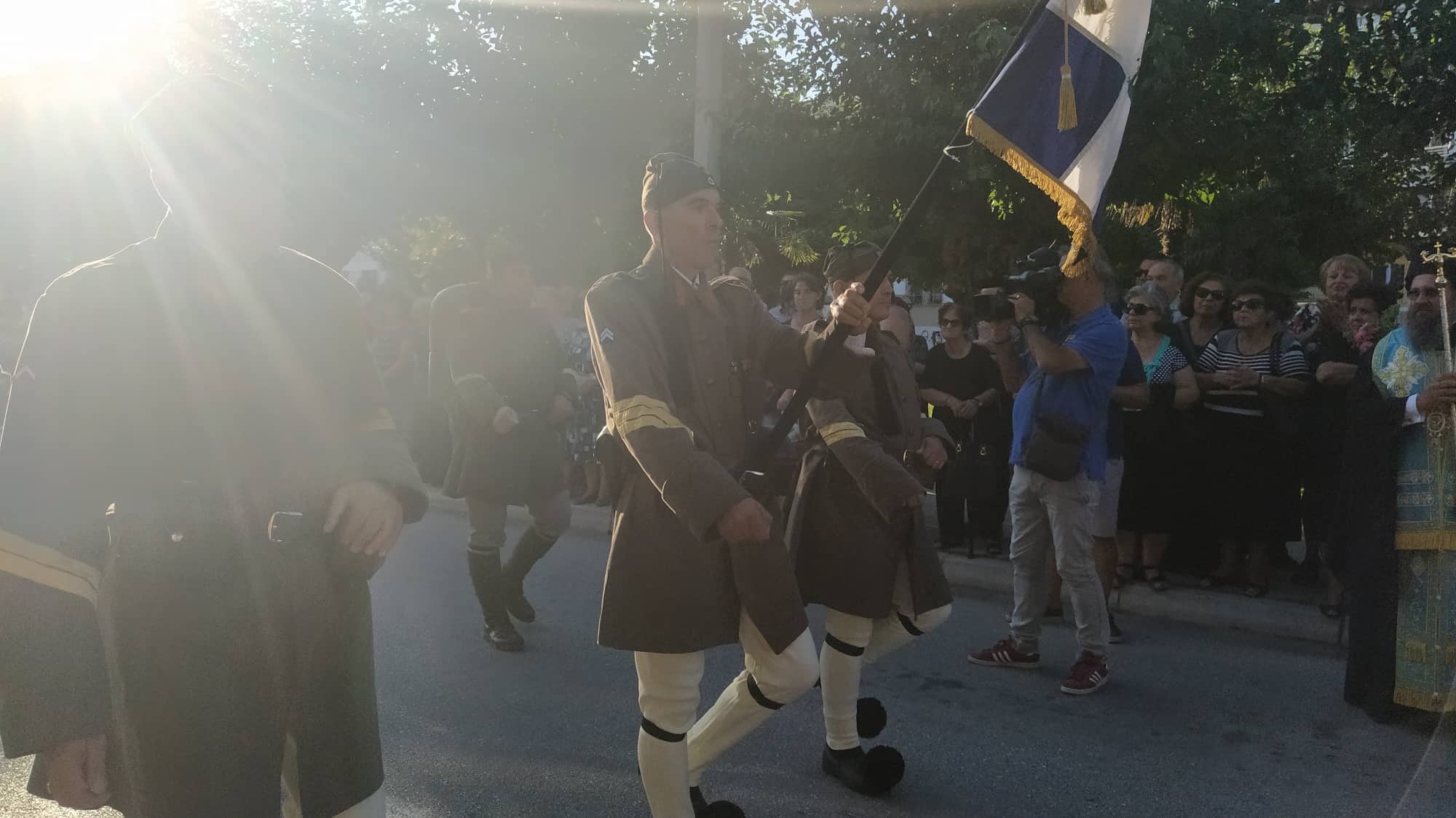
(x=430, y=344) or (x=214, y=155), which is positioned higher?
(x=214, y=155)

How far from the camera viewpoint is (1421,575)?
4496 millimetres

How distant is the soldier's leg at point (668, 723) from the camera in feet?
9.88

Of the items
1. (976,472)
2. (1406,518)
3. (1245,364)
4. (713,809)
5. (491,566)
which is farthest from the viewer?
(976,472)

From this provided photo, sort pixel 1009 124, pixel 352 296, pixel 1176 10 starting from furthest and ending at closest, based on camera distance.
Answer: pixel 1176 10 → pixel 1009 124 → pixel 352 296

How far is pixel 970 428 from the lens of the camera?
7570 millimetres

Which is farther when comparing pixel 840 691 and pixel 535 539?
pixel 535 539

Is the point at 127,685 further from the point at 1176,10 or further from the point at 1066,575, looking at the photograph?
the point at 1176,10

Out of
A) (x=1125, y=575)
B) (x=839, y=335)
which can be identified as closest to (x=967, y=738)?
(x=839, y=335)

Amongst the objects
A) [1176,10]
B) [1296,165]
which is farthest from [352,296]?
[1296,165]

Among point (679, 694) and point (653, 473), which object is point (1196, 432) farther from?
point (653, 473)

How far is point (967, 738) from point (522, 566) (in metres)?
2.40

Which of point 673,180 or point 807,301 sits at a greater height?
point 673,180

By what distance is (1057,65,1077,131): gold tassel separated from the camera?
315 cm

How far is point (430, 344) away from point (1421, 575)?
4254 mm
